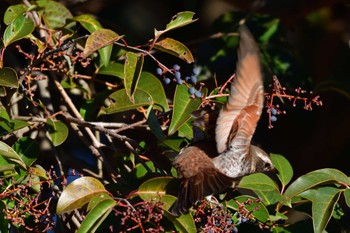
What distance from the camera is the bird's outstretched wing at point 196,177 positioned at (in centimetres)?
Answer: 221

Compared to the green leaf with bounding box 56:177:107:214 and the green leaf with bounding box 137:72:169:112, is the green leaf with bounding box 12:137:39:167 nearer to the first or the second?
the green leaf with bounding box 56:177:107:214

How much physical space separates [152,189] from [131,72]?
0.38 metres

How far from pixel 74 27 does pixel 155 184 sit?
0.99 meters

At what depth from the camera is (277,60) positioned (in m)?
3.64

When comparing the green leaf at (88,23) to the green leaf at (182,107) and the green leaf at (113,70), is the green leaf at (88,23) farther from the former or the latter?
the green leaf at (182,107)

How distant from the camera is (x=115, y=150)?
8.75ft

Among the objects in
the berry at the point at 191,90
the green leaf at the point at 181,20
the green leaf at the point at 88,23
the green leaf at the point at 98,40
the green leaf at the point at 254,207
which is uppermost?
the green leaf at the point at 181,20

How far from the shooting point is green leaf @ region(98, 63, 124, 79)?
2733 mm

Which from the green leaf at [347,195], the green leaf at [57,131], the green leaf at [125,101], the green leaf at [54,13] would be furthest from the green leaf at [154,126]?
the green leaf at [54,13]

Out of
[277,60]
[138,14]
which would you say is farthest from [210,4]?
[277,60]

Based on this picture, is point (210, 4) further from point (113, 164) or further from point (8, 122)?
point (8, 122)

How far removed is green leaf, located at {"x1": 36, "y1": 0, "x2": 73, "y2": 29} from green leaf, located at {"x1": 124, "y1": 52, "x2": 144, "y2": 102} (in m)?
0.56

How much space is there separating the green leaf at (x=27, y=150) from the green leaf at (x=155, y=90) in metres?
0.40

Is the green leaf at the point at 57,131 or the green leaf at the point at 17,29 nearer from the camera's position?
the green leaf at the point at 17,29
